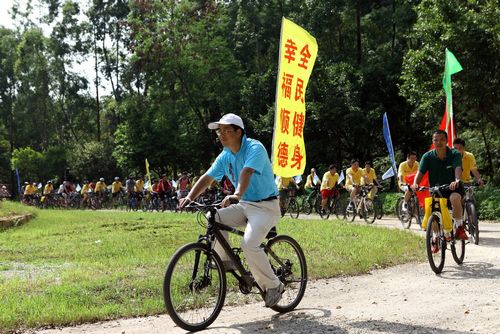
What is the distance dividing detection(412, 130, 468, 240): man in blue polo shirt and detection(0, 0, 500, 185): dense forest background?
10838 mm

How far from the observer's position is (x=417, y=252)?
1001cm

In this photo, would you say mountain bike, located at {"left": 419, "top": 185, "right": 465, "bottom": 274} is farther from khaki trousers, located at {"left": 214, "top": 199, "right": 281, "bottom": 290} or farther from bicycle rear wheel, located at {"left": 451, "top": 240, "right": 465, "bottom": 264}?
khaki trousers, located at {"left": 214, "top": 199, "right": 281, "bottom": 290}

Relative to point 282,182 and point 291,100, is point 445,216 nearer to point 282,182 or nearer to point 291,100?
point 291,100

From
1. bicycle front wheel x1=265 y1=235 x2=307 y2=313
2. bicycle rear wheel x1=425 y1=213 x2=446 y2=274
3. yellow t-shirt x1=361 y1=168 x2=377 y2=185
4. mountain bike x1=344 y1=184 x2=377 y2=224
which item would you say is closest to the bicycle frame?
bicycle front wheel x1=265 y1=235 x2=307 y2=313

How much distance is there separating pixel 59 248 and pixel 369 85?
1964cm

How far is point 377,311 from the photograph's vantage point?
5.93 metres

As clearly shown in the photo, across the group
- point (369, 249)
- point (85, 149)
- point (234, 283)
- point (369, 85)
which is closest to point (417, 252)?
point (369, 249)

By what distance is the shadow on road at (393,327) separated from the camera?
16.8 ft

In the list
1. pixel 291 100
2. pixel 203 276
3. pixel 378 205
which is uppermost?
pixel 291 100

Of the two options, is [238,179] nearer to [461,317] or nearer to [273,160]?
[461,317]

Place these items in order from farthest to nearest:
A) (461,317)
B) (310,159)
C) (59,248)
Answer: (310,159) < (59,248) < (461,317)

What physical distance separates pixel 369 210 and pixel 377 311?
11733 mm

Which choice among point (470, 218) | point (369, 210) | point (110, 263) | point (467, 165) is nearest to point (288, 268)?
point (110, 263)

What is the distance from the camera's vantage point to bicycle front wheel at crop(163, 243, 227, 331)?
17.4 feet
